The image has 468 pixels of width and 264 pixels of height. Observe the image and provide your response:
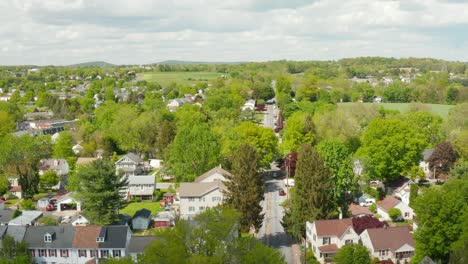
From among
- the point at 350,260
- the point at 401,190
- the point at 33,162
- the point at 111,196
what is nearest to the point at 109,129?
the point at 33,162

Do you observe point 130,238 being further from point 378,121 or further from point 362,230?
point 378,121

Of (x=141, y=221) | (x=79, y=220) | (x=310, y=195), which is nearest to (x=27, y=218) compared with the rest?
(x=79, y=220)

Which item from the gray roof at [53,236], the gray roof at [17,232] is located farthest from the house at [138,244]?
the gray roof at [17,232]

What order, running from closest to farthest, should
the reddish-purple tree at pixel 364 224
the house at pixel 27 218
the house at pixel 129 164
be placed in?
the reddish-purple tree at pixel 364 224, the house at pixel 27 218, the house at pixel 129 164

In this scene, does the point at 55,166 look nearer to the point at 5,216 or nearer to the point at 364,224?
the point at 5,216

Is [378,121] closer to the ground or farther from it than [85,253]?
farther from it

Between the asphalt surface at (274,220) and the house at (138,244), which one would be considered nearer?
the house at (138,244)

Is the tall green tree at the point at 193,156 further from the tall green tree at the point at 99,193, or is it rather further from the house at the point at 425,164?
the house at the point at 425,164
